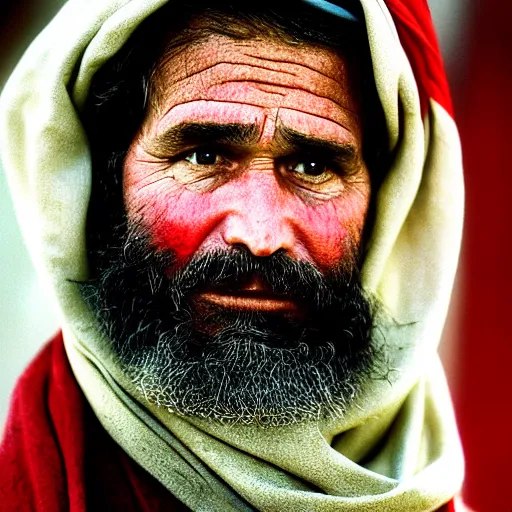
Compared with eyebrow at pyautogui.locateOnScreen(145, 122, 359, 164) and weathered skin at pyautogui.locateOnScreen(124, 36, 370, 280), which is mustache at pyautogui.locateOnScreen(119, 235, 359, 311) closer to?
weathered skin at pyautogui.locateOnScreen(124, 36, 370, 280)

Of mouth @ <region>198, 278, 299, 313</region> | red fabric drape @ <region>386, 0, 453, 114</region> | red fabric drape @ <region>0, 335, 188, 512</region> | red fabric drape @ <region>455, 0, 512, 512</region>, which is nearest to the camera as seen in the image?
red fabric drape @ <region>0, 335, 188, 512</region>

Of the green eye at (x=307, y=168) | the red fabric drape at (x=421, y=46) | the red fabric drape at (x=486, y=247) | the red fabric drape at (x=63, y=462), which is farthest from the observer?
the red fabric drape at (x=486, y=247)

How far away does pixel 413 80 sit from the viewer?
1.81m

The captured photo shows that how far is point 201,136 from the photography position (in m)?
1.68

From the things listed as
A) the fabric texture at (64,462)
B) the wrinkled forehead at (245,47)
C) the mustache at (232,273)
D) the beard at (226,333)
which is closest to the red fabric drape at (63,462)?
the fabric texture at (64,462)

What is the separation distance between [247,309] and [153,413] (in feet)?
0.99

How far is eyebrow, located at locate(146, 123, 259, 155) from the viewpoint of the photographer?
1.65 metres

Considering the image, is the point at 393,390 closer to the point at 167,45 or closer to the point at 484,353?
the point at 167,45

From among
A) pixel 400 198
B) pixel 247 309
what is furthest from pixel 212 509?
pixel 400 198

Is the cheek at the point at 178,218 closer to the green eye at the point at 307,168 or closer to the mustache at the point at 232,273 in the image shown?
the mustache at the point at 232,273

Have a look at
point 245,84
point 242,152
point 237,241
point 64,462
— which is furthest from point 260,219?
point 64,462

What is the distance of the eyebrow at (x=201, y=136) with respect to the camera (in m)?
1.65

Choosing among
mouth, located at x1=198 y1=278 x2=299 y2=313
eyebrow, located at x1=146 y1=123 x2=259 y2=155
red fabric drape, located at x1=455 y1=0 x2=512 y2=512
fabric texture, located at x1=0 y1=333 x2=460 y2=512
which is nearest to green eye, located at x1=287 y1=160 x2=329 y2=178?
eyebrow, located at x1=146 y1=123 x2=259 y2=155

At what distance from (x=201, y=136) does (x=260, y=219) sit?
0.24 meters
